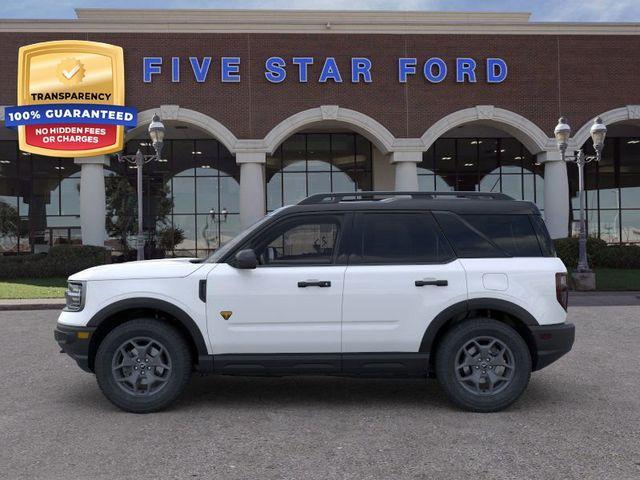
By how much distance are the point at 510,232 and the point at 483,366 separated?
4.20ft

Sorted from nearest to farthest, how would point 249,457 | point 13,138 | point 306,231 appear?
point 249,457 → point 306,231 → point 13,138

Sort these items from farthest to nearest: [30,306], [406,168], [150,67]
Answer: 1. [406,168]
2. [150,67]
3. [30,306]

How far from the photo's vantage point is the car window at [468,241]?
A: 210 inches

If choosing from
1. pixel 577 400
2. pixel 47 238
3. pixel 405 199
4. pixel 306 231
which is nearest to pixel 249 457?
pixel 306 231

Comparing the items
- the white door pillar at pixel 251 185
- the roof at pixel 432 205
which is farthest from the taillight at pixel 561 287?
the white door pillar at pixel 251 185

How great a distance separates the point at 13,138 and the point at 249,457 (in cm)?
2980

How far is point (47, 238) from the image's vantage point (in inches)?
1187

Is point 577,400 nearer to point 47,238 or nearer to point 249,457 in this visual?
point 249,457

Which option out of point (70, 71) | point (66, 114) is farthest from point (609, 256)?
point (70, 71)

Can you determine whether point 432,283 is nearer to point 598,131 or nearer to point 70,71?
point 598,131

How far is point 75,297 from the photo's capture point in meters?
5.31

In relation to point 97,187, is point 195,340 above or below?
below

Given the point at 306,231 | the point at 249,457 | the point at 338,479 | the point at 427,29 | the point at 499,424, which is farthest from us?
the point at 427,29

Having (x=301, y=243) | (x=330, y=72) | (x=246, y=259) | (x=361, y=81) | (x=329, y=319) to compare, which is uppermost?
(x=330, y=72)
